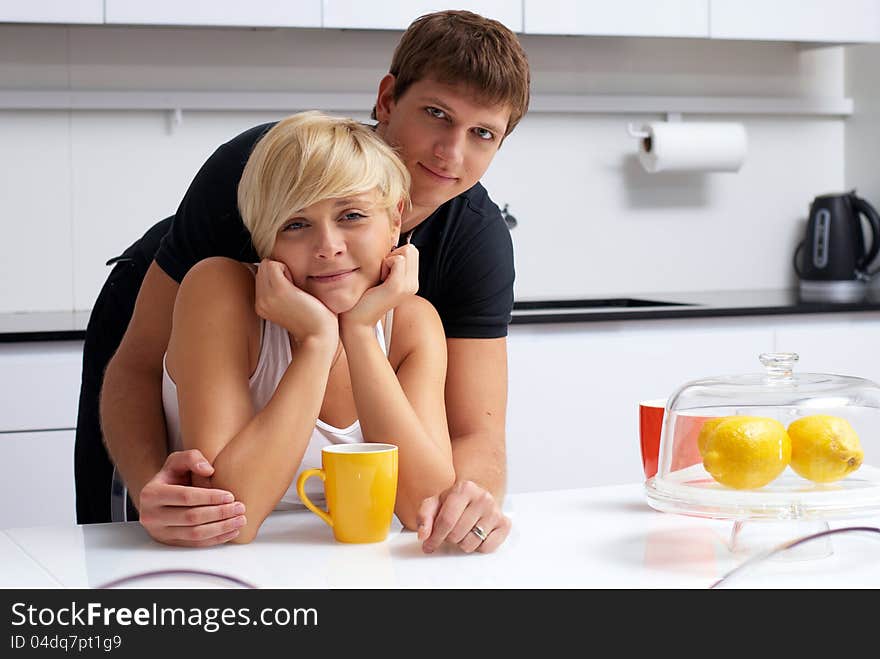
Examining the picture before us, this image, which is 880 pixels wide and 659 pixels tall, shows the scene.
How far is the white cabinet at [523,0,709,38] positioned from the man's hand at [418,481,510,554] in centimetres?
192

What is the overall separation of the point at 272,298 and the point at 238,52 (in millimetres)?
1793

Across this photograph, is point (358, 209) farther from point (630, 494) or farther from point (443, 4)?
point (443, 4)

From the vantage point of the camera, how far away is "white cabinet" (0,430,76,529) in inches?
90.2

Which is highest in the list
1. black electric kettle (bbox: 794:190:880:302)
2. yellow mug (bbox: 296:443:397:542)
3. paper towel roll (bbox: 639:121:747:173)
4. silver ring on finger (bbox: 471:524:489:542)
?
paper towel roll (bbox: 639:121:747:173)

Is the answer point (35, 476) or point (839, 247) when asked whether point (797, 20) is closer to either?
point (839, 247)

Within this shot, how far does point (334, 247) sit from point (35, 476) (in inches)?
52.7

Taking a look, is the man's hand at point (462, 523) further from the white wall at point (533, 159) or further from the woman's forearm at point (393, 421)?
the white wall at point (533, 159)

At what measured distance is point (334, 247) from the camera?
4.03ft

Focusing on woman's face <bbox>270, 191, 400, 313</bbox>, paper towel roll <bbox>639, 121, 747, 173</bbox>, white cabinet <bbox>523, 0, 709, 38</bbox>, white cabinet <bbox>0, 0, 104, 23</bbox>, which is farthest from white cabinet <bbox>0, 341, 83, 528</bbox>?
paper towel roll <bbox>639, 121, 747, 173</bbox>

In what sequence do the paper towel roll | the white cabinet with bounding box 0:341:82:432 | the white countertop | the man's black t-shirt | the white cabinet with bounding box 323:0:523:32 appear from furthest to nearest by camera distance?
1. the paper towel roll
2. the white cabinet with bounding box 323:0:523:32
3. the white cabinet with bounding box 0:341:82:432
4. the man's black t-shirt
5. the white countertop

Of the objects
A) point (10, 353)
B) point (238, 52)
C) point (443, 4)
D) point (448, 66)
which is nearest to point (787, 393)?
point (448, 66)

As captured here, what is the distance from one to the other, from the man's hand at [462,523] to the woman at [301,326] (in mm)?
146

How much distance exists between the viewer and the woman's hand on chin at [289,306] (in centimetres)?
121

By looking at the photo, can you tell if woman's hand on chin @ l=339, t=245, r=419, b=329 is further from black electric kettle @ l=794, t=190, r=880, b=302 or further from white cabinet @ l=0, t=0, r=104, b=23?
black electric kettle @ l=794, t=190, r=880, b=302
